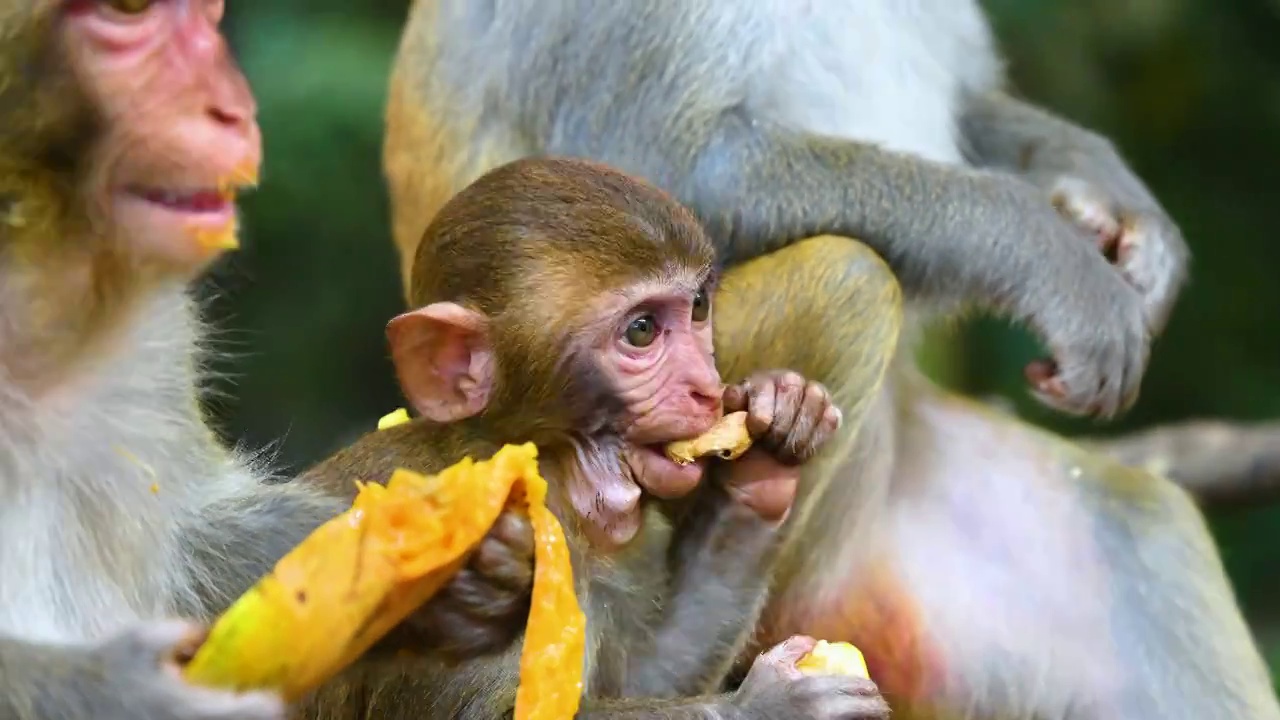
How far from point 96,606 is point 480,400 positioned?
27.2 inches

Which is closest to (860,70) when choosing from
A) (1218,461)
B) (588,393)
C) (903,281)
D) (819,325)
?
(903,281)

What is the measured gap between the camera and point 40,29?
1.76 m

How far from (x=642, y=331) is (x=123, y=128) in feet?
3.07

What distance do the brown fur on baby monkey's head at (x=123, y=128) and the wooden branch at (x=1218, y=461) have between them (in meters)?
3.45

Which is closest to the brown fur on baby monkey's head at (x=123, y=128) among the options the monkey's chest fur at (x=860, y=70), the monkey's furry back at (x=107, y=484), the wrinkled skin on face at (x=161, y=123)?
the wrinkled skin on face at (x=161, y=123)

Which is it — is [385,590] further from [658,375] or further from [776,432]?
[776,432]

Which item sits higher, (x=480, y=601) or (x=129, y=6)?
(x=129, y=6)

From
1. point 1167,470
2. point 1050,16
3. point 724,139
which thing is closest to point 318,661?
point 724,139

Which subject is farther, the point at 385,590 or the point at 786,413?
the point at 786,413

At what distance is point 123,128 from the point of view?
5.92 ft

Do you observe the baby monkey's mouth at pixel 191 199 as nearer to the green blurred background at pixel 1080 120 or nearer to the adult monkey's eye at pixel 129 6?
the adult monkey's eye at pixel 129 6

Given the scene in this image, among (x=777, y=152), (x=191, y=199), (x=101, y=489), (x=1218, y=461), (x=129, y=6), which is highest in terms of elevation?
(x=129, y=6)

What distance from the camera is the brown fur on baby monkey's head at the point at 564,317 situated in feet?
7.99

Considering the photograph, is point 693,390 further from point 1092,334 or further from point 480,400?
point 1092,334
